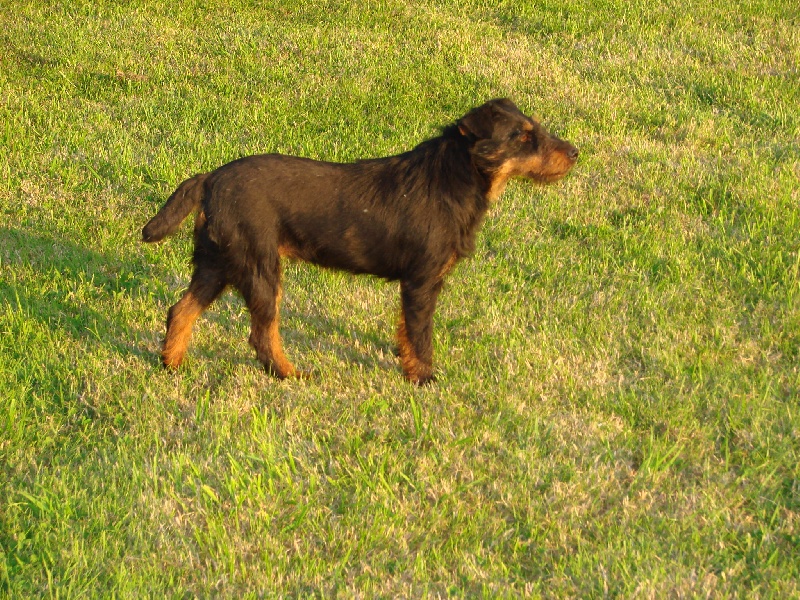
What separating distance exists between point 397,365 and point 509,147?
1.60 m

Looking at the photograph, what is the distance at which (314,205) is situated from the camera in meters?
5.37

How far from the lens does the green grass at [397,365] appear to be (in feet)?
13.5

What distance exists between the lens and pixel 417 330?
5539 mm

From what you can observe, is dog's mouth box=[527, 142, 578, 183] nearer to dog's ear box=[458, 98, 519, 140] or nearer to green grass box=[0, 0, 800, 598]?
dog's ear box=[458, 98, 519, 140]

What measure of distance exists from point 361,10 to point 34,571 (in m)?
11.1

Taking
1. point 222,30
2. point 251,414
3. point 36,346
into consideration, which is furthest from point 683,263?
point 222,30

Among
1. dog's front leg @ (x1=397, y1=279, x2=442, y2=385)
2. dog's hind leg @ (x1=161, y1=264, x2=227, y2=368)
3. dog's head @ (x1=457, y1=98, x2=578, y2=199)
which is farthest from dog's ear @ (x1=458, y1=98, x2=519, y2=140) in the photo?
dog's hind leg @ (x1=161, y1=264, x2=227, y2=368)

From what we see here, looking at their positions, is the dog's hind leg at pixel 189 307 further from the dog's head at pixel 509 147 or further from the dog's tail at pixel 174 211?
the dog's head at pixel 509 147

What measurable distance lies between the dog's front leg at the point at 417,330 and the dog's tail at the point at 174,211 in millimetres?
1347

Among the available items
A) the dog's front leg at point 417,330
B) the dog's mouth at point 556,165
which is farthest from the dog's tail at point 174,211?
the dog's mouth at point 556,165

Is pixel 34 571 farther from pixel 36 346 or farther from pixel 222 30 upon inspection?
pixel 222 30

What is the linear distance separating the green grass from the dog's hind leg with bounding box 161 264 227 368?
0.53ft

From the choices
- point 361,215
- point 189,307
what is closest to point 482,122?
point 361,215

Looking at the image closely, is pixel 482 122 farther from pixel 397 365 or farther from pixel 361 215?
pixel 397 365
